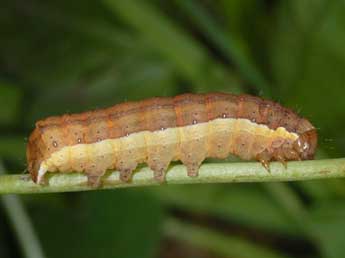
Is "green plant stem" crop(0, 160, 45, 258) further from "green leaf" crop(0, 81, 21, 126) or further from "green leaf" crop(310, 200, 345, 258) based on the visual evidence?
"green leaf" crop(310, 200, 345, 258)

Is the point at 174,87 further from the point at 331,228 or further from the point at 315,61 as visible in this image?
the point at 331,228

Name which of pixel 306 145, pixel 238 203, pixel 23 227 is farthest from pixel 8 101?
pixel 306 145

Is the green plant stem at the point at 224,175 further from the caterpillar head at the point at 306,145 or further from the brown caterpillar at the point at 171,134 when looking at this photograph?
the caterpillar head at the point at 306,145

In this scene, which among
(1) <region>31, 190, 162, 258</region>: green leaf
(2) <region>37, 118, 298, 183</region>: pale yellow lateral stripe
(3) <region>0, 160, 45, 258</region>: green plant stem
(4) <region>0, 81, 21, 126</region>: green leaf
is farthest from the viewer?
(4) <region>0, 81, 21, 126</region>: green leaf

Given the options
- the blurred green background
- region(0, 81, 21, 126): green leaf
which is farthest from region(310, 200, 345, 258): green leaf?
region(0, 81, 21, 126): green leaf

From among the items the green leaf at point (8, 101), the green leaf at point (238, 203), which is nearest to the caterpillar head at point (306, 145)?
the green leaf at point (238, 203)

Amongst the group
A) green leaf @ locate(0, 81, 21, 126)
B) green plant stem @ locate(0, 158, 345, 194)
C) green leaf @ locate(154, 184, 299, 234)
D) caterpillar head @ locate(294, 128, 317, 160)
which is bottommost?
green plant stem @ locate(0, 158, 345, 194)
